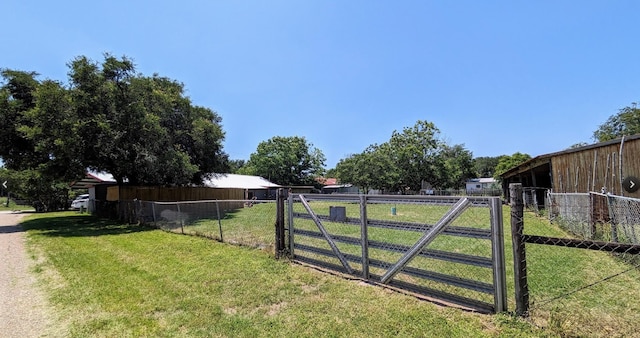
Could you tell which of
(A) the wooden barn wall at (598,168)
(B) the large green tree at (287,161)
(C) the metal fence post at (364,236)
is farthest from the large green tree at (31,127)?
(B) the large green tree at (287,161)

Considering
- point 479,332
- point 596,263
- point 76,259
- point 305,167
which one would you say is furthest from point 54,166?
point 305,167

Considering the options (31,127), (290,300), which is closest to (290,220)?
(290,300)

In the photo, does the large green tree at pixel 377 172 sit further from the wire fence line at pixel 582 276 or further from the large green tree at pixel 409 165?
the wire fence line at pixel 582 276

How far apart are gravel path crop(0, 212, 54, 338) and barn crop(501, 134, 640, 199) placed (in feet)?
43.0

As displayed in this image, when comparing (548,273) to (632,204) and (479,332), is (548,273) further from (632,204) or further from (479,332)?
(479,332)

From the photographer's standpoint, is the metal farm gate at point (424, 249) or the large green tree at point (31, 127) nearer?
the metal farm gate at point (424, 249)

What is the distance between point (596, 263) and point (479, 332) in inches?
178

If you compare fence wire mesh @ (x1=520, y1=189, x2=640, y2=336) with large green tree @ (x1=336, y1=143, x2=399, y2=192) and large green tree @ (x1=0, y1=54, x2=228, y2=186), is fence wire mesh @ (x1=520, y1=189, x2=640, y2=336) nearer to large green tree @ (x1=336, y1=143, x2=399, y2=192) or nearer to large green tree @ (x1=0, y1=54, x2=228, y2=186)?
large green tree @ (x1=0, y1=54, x2=228, y2=186)

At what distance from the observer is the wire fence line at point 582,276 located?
3477 millimetres

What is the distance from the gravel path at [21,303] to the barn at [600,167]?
13119mm

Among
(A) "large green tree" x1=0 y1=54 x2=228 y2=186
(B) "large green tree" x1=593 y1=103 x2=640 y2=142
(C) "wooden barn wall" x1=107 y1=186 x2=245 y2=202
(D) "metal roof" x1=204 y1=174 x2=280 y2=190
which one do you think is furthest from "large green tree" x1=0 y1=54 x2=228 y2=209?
(B) "large green tree" x1=593 y1=103 x2=640 y2=142

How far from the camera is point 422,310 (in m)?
4.05

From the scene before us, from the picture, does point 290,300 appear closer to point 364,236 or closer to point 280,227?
point 364,236

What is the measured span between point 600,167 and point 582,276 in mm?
9882
